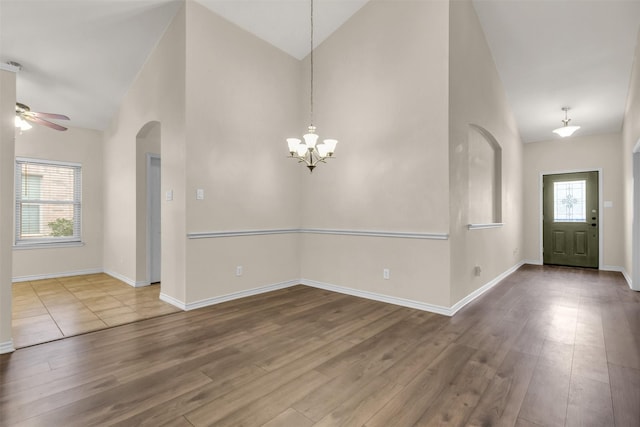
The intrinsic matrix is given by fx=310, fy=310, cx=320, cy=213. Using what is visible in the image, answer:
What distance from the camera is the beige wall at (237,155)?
11.9 ft

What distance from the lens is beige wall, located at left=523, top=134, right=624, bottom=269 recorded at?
6.01 meters

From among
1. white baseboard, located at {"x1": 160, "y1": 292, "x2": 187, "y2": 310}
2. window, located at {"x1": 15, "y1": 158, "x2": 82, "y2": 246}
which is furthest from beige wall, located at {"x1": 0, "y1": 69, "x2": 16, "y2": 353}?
window, located at {"x1": 15, "y1": 158, "x2": 82, "y2": 246}

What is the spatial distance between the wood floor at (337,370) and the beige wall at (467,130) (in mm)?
651

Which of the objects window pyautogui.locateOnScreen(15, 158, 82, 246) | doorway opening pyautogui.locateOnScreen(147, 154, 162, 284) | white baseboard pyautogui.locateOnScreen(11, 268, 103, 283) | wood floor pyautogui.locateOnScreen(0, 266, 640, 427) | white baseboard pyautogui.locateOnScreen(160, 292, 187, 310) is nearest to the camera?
wood floor pyautogui.locateOnScreen(0, 266, 640, 427)

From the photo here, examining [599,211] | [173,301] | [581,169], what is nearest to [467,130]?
[173,301]

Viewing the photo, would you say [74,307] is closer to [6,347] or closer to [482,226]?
[6,347]

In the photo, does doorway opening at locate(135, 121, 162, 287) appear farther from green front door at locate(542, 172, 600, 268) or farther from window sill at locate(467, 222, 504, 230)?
green front door at locate(542, 172, 600, 268)

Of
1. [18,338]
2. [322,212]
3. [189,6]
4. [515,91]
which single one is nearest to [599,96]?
[515,91]

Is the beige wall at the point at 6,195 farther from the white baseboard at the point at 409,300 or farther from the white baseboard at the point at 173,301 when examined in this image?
the white baseboard at the point at 409,300

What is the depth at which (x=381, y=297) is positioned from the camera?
3.90 meters

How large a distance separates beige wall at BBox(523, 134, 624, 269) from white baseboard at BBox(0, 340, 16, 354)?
27.9 ft

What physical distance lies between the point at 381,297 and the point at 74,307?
370 centimetres

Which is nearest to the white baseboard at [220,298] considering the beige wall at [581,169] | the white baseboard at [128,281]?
the white baseboard at [128,281]

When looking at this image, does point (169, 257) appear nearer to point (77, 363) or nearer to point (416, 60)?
point (77, 363)
